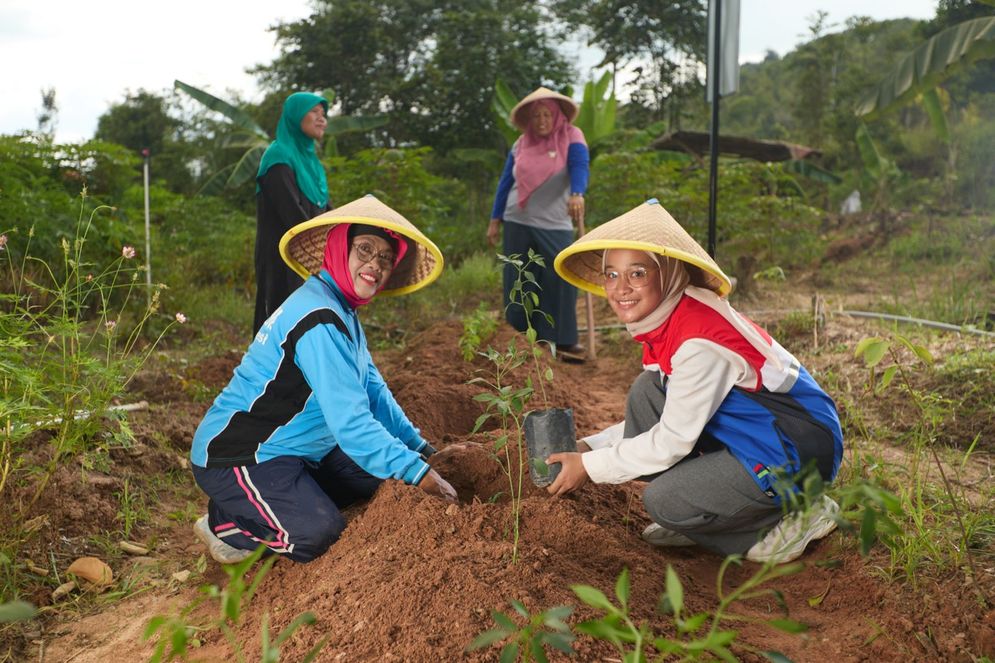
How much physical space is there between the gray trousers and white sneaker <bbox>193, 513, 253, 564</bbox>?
130 centimetres

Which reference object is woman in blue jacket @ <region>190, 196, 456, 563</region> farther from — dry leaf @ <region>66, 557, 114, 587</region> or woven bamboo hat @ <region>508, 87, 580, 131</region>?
woven bamboo hat @ <region>508, 87, 580, 131</region>

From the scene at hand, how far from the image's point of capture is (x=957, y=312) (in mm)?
5285

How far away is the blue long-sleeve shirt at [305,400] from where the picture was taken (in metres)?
2.33

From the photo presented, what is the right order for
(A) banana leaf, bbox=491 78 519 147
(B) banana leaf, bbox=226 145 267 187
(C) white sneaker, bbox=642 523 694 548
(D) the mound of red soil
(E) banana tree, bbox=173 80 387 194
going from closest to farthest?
(D) the mound of red soil
(C) white sneaker, bbox=642 523 694 548
(B) banana leaf, bbox=226 145 267 187
(E) banana tree, bbox=173 80 387 194
(A) banana leaf, bbox=491 78 519 147

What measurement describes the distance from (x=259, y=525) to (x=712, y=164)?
12.8 ft

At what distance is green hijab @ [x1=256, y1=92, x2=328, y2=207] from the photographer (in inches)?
170

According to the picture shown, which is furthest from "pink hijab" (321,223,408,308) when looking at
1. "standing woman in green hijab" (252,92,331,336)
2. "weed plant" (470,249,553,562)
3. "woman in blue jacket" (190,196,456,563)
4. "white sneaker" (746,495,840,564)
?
"standing woman in green hijab" (252,92,331,336)

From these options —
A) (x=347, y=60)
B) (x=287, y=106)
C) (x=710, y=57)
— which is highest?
(x=347, y=60)

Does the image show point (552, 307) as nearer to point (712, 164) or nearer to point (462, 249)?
point (712, 164)

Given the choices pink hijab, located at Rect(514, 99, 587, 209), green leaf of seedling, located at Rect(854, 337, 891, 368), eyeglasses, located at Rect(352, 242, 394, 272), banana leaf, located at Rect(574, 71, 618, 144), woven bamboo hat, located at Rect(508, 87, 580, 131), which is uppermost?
banana leaf, located at Rect(574, 71, 618, 144)

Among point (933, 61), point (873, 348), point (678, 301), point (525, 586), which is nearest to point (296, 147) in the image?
point (678, 301)

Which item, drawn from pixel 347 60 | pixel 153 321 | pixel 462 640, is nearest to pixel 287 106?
pixel 153 321

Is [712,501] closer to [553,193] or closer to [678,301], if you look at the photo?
[678,301]

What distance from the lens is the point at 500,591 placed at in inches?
72.0
